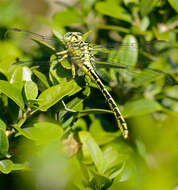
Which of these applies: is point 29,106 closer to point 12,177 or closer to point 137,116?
point 12,177

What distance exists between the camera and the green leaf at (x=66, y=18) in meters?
1.65

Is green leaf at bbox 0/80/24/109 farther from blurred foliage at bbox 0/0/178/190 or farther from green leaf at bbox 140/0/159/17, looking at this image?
green leaf at bbox 140/0/159/17

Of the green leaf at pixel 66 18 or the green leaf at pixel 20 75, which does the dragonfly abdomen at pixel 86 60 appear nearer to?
the green leaf at pixel 66 18

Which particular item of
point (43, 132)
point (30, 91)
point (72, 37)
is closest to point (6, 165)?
point (43, 132)

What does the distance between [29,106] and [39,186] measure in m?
0.33

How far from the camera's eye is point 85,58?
158 cm

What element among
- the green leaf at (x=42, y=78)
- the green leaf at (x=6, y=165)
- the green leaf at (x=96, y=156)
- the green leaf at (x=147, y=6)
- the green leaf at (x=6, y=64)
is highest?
the green leaf at (x=147, y=6)

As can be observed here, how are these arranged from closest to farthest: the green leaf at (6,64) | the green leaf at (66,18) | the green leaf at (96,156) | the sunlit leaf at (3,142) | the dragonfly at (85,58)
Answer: the sunlit leaf at (3,142) < the green leaf at (96,156) < the green leaf at (6,64) < the dragonfly at (85,58) < the green leaf at (66,18)

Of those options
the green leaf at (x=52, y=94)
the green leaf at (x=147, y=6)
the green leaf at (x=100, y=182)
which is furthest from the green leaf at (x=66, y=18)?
the green leaf at (x=100, y=182)

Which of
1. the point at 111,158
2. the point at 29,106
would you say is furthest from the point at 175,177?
the point at 29,106

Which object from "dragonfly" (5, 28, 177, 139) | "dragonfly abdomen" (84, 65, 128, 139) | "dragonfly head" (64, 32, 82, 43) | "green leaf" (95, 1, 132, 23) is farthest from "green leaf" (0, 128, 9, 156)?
"green leaf" (95, 1, 132, 23)

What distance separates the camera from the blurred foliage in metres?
0.99

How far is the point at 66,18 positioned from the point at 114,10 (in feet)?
1.05

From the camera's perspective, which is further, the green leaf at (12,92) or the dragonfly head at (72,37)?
the dragonfly head at (72,37)
